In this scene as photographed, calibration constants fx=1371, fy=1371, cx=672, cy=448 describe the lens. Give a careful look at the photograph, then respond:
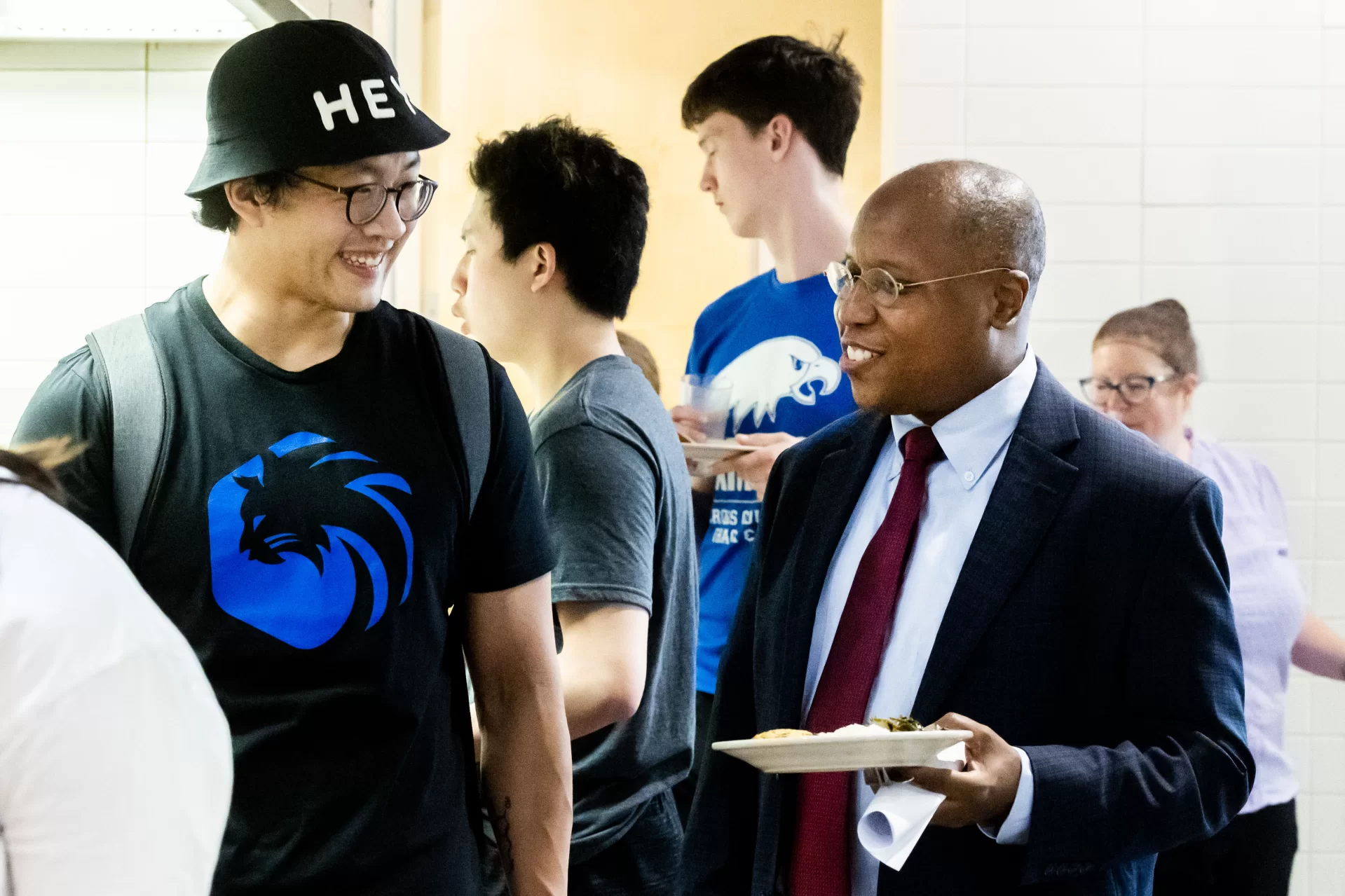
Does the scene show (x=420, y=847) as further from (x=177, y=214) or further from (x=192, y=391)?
(x=177, y=214)

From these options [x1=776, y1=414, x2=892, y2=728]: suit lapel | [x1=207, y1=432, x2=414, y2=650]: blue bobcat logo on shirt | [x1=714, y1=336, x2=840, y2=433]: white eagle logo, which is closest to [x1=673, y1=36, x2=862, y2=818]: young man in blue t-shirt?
[x1=714, y1=336, x2=840, y2=433]: white eagle logo

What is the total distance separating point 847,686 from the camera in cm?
160

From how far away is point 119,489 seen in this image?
54.9 inches

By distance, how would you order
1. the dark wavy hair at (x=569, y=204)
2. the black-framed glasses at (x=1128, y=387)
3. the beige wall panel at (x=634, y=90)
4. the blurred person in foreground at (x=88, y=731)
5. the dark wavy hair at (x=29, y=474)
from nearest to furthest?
the blurred person in foreground at (x=88, y=731) < the dark wavy hair at (x=29, y=474) < the dark wavy hair at (x=569, y=204) < the black-framed glasses at (x=1128, y=387) < the beige wall panel at (x=634, y=90)

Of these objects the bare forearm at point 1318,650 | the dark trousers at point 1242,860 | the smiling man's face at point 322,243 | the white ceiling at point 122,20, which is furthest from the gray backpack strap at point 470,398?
the bare forearm at point 1318,650

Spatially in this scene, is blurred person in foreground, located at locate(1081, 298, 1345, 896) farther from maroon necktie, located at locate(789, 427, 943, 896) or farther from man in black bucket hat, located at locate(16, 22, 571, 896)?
man in black bucket hat, located at locate(16, 22, 571, 896)

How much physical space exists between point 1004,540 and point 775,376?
1.43 m

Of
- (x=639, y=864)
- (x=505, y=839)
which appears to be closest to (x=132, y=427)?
(x=505, y=839)

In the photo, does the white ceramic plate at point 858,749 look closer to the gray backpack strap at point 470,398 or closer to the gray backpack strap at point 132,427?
the gray backpack strap at point 470,398

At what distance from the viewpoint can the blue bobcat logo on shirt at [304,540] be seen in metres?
1.41

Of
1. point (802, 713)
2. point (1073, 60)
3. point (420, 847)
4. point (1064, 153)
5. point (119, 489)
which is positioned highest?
point (1073, 60)

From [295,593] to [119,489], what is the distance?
21 centimetres

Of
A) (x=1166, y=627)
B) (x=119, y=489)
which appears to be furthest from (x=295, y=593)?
(x=1166, y=627)

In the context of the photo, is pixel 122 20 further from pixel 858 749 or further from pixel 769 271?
pixel 858 749
